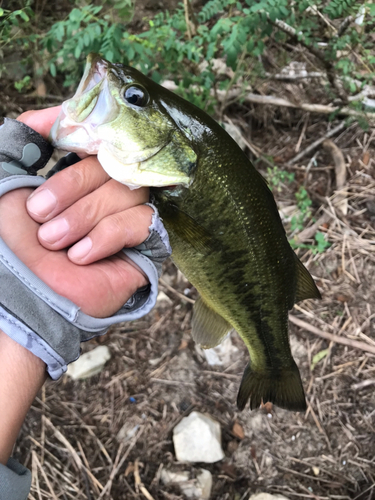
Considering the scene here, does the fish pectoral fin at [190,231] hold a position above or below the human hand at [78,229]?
below

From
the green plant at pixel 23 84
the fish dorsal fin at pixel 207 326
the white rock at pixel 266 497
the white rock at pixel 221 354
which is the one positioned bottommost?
the white rock at pixel 266 497

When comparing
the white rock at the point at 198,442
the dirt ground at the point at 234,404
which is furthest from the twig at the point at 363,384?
the white rock at the point at 198,442

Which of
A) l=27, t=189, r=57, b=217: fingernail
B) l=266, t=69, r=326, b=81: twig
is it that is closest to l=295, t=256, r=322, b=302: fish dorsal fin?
l=27, t=189, r=57, b=217: fingernail

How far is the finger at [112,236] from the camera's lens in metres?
1.26

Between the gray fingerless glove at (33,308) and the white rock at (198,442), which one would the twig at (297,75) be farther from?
the white rock at (198,442)

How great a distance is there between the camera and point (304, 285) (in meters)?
1.87

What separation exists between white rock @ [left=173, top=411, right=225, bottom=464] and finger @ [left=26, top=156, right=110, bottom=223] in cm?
186

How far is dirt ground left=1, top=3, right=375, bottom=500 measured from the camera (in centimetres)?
245

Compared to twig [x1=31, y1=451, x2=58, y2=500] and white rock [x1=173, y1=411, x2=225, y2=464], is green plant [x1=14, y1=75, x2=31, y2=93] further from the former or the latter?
white rock [x1=173, y1=411, x2=225, y2=464]

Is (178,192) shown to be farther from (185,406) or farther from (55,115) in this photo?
(185,406)

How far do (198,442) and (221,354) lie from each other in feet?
2.09

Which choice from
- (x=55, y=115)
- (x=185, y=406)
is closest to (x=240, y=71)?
(x=55, y=115)

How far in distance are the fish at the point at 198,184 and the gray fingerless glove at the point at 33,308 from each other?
5.8 inches

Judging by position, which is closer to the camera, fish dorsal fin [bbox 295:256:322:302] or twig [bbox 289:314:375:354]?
fish dorsal fin [bbox 295:256:322:302]
